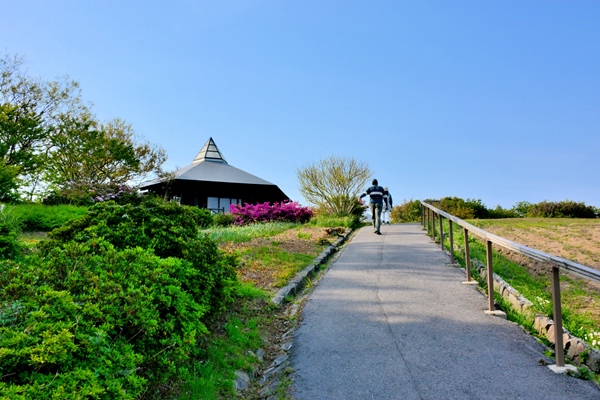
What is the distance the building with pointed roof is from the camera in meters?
33.0

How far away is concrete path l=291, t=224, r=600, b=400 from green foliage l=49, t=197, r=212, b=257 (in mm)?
1885

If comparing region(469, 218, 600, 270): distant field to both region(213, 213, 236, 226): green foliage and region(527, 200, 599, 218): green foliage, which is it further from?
region(213, 213, 236, 226): green foliage

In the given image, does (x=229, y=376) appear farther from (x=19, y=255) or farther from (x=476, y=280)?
(x=19, y=255)

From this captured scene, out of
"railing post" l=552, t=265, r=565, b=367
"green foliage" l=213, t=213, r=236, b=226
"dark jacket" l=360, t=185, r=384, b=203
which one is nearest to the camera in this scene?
"railing post" l=552, t=265, r=565, b=367

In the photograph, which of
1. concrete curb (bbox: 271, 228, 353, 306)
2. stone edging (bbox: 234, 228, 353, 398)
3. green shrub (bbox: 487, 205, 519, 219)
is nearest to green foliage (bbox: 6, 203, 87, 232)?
concrete curb (bbox: 271, 228, 353, 306)

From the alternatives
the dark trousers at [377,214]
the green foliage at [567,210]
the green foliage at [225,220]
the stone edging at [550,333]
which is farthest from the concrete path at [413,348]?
the green foliage at [567,210]

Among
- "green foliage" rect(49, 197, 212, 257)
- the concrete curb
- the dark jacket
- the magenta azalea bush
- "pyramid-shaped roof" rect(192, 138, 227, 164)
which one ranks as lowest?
the concrete curb

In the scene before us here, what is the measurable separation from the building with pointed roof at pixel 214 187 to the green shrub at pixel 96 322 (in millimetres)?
28385

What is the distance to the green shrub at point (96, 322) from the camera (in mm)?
2435

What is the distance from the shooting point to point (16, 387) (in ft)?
7.25

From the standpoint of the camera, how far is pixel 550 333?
16.7 feet

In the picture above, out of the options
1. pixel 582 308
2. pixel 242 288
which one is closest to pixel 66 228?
pixel 242 288

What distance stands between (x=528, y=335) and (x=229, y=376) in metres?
3.54

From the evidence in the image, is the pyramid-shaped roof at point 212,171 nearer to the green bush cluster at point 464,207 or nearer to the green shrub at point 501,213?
the green bush cluster at point 464,207
